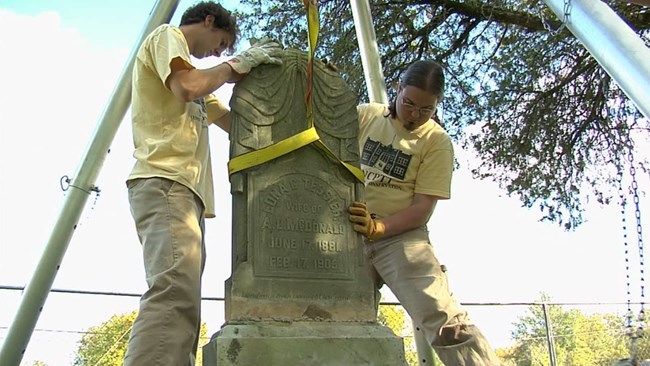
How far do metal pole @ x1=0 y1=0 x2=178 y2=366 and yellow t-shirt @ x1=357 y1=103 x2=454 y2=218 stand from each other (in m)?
2.71

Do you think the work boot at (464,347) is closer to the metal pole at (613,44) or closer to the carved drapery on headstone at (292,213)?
the carved drapery on headstone at (292,213)

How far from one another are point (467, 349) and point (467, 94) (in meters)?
5.25

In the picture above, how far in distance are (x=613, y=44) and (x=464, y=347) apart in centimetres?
228

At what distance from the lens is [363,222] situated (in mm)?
2887

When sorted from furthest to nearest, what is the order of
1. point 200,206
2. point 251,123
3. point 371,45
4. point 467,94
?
1. point 467,94
2. point 371,45
3. point 251,123
4. point 200,206

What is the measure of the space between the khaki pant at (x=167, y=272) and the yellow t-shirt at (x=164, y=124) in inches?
2.6

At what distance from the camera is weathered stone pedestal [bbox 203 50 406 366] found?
8.00 feet

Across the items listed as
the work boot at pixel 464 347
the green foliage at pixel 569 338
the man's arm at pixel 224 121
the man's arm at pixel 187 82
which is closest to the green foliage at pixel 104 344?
the man's arm at pixel 224 121

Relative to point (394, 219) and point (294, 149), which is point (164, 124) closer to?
point (294, 149)

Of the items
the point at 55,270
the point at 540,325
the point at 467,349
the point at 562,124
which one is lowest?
the point at 467,349

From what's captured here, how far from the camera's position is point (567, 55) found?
298 inches

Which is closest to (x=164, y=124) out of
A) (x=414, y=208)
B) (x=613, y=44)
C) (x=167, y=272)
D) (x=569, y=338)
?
(x=167, y=272)

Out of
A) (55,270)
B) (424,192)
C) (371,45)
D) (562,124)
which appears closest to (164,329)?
(424,192)

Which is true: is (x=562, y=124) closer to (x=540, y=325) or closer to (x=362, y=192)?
(x=540, y=325)
